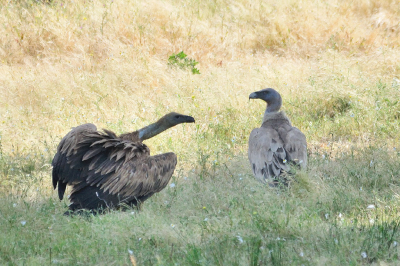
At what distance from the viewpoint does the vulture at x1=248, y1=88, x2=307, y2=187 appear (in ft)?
18.0

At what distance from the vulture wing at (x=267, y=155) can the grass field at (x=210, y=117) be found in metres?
0.26

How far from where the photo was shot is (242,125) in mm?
7543

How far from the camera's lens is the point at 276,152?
5.65 m

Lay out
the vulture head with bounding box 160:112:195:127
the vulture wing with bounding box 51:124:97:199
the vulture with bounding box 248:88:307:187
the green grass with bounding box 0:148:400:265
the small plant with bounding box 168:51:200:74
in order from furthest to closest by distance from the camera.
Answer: the small plant with bounding box 168:51:200:74
the vulture head with bounding box 160:112:195:127
the vulture with bounding box 248:88:307:187
the vulture wing with bounding box 51:124:97:199
the green grass with bounding box 0:148:400:265

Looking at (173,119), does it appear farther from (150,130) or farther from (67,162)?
(67,162)

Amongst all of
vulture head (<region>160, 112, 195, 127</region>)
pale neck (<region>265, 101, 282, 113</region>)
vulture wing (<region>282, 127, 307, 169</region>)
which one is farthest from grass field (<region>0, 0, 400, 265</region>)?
pale neck (<region>265, 101, 282, 113</region>)

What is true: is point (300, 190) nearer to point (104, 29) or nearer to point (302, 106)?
point (302, 106)

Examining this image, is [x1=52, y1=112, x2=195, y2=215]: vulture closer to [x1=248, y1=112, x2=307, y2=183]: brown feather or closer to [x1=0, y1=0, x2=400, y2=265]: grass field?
[x1=0, y1=0, x2=400, y2=265]: grass field

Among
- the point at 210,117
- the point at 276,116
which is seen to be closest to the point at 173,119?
the point at 276,116

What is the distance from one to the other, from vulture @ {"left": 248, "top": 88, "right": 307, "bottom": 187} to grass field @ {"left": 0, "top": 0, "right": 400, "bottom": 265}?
224mm

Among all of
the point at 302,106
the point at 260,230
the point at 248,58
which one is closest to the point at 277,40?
the point at 248,58

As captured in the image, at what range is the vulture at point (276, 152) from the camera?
5488 millimetres

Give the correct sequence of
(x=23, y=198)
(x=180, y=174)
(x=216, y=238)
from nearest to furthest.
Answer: (x=216, y=238) → (x=23, y=198) → (x=180, y=174)

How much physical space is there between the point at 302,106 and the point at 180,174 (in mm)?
2605
